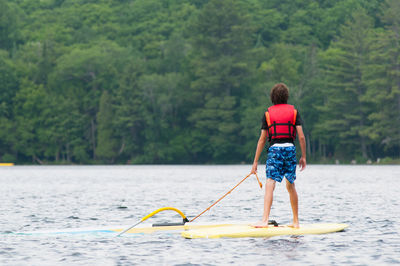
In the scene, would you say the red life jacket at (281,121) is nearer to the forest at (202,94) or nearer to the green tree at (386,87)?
the green tree at (386,87)

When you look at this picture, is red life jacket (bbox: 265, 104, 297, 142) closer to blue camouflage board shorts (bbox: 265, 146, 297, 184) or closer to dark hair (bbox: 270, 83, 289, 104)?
dark hair (bbox: 270, 83, 289, 104)

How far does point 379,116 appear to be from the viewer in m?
82.9

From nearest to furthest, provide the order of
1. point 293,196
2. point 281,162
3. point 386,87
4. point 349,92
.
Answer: point 281,162
point 293,196
point 386,87
point 349,92

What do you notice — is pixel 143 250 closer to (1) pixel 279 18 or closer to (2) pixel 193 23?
(2) pixel 193 23

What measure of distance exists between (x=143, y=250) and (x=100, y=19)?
115915 millimetres

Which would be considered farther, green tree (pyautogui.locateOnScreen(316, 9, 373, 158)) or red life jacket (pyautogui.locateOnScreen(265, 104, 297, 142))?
green tree (pyautogui.locateOnScreen(316, 9, 373, 158))

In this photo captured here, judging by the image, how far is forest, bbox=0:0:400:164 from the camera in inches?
3415

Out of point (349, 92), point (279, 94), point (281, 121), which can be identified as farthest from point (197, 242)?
point (349, 92)

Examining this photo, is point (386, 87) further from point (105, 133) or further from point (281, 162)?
point (281, 162)

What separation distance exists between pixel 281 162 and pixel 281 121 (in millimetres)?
729

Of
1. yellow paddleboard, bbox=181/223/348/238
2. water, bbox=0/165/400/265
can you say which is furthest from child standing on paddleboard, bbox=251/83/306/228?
water, bbox=0/165/400/265

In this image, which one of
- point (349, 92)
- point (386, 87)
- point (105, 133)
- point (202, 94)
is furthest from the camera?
point (202, 94)

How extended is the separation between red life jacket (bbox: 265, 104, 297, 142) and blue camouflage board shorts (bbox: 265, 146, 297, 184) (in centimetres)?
23

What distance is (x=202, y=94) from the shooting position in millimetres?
96125
